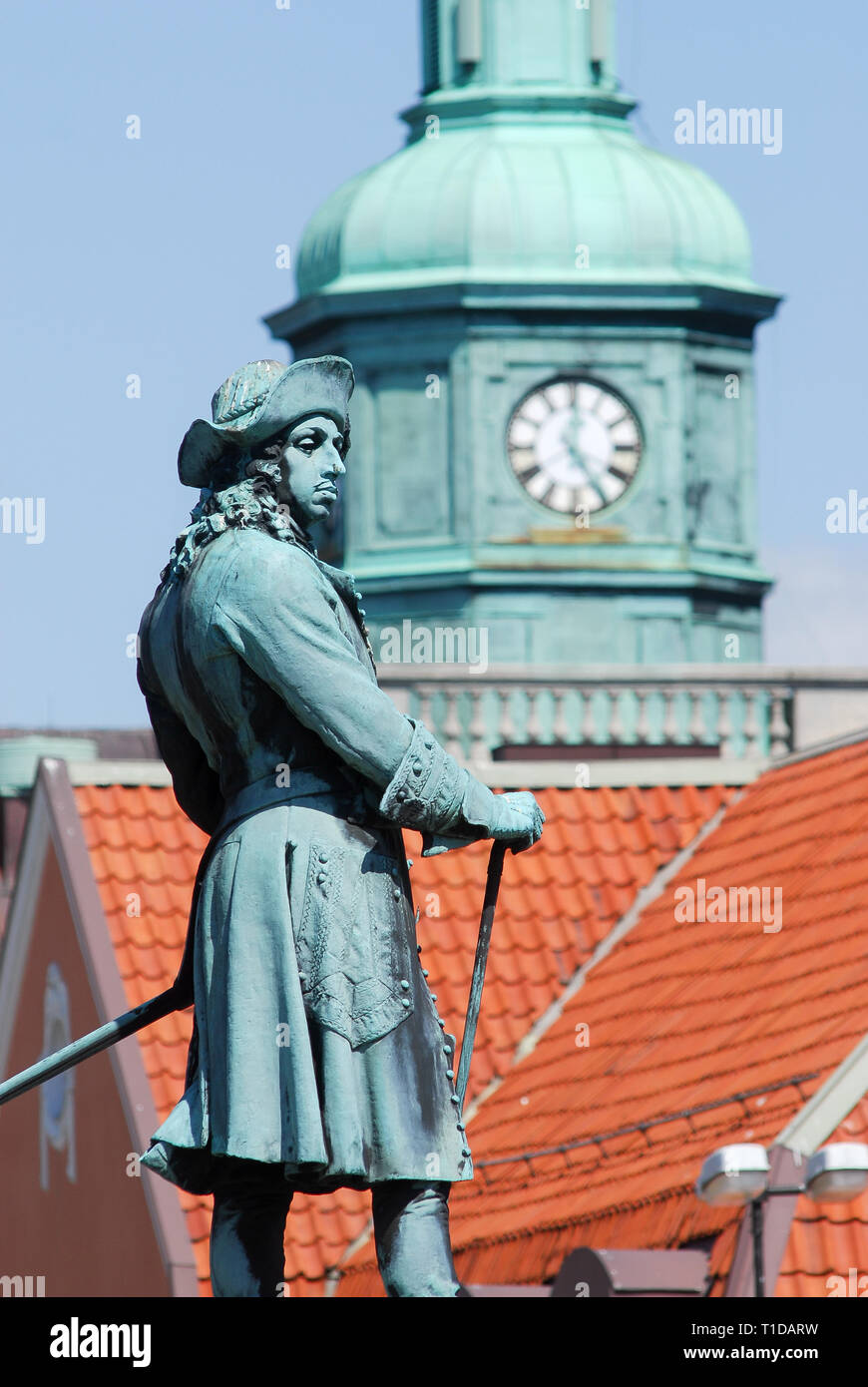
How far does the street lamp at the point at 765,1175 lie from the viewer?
17.0m

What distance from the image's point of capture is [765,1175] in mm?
17266

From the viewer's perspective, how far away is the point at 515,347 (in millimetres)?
52094

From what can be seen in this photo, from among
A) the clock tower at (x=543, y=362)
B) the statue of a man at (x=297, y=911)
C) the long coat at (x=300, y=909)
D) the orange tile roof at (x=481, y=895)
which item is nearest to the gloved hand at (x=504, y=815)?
the statue of a man at (x=297, y=911)

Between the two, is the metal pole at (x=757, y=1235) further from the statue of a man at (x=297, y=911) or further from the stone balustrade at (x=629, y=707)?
the stone balustrade at (x=629, y=707)

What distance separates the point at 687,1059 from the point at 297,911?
1328 centimetres

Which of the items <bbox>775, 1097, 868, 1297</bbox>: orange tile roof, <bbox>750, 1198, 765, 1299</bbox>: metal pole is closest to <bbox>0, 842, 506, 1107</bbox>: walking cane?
<bbox>750, 1198, 765, 1299</bbox>: metal pole

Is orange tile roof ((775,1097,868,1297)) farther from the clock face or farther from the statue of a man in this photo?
the clock face

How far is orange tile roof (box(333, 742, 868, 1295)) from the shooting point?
67.4 ft

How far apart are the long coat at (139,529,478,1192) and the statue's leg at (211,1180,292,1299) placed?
8cm

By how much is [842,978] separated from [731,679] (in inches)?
606

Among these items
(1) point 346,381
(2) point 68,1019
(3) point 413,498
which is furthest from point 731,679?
(1) point 346,381

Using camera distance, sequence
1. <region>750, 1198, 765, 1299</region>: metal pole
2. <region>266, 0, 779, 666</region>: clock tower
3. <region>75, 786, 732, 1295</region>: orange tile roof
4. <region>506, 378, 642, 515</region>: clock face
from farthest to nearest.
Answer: <region>506, 378, 642, 515</region>: clock face < <region>266, 0, 779, 666</region>: clock tower < <region>75, 786, 732, 1295</region>: orange tile roof < <region>750, 1198, 765, 1299</region>: metal pole

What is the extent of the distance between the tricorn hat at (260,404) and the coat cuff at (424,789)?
0.80 meters

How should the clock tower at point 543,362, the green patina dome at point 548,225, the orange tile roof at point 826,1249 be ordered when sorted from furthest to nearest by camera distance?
the green patina dome at point 548,225 < the clock tower at point 543,362 < the orange tile roof at point 826,1249
